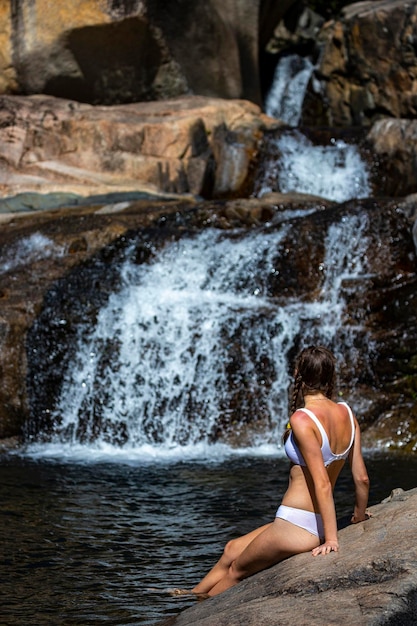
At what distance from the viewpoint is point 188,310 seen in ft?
36.0

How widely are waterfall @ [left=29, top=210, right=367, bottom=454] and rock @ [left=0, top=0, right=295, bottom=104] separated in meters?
6.15

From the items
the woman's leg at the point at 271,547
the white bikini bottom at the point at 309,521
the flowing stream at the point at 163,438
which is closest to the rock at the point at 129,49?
the flowing stream at the point at 163,438

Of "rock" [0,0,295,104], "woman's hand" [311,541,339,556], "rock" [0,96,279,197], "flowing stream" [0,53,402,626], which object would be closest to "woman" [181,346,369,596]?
"woman's hand" [311,541,339,556]

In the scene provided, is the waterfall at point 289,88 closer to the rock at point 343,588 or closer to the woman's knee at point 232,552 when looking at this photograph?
the woman's knee at point 232,552

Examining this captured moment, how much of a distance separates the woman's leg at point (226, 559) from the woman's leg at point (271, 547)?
0.13ft

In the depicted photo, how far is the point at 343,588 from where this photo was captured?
3.70 meters

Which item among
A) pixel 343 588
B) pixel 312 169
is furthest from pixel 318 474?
pixel 312 169

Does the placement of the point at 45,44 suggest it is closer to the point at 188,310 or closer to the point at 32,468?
the point at 188,310

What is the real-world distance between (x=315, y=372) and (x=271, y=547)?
82cm

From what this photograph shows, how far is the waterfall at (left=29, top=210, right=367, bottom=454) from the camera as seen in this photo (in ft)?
33.1

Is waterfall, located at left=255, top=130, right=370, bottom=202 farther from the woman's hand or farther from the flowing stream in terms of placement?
the woman's hand

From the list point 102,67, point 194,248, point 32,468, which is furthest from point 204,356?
point 102,67

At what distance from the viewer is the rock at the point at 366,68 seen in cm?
1717

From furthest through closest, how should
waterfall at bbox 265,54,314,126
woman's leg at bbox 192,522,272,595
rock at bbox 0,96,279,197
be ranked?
waterfall at bbox 265,54,314,126
rock at bbox 0,96,279,197
woman's leg at bbox 192,522,272,595
